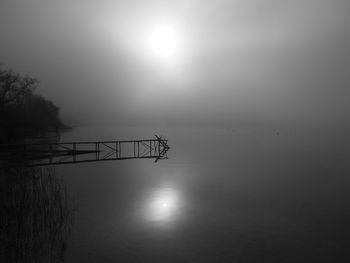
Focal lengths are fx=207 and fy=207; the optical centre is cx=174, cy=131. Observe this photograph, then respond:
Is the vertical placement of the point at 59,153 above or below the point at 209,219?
above

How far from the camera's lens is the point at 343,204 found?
86.1ft

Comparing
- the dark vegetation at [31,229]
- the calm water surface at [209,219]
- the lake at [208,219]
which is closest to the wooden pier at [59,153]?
the calm water surface at [209,219]

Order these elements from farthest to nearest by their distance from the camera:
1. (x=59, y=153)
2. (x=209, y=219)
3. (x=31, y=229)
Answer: (x=59, y=153)
(x=209, y=219)
(x=31, y=229)

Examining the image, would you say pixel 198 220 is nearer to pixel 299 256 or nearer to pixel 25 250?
pixel 299 256

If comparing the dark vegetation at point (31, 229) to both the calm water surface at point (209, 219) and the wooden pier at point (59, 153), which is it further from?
the wooden pier at point (59, 153)

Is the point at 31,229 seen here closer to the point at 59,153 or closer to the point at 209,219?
the point at 209,219

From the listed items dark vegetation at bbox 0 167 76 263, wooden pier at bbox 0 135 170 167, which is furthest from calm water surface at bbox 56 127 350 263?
wooden pier at bbox 0 135 170 167

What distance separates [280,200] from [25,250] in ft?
92.5

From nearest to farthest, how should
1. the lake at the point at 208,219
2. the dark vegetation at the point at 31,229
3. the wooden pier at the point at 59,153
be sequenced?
the dark vegetation at the point at 31,229, the lake at the point at 208,219, the wooden pier at the point at 59,153

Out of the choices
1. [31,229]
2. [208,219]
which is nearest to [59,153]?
[31,229]

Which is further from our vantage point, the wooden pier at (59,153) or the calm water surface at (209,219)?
the wooden pier at (59,153)

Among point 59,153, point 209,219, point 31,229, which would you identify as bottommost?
point 209,219

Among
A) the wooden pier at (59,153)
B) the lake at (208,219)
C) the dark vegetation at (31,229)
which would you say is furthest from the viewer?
the wooden pier at (59,153)

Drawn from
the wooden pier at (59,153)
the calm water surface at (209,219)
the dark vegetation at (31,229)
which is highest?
the wooden pier at (59,153)
